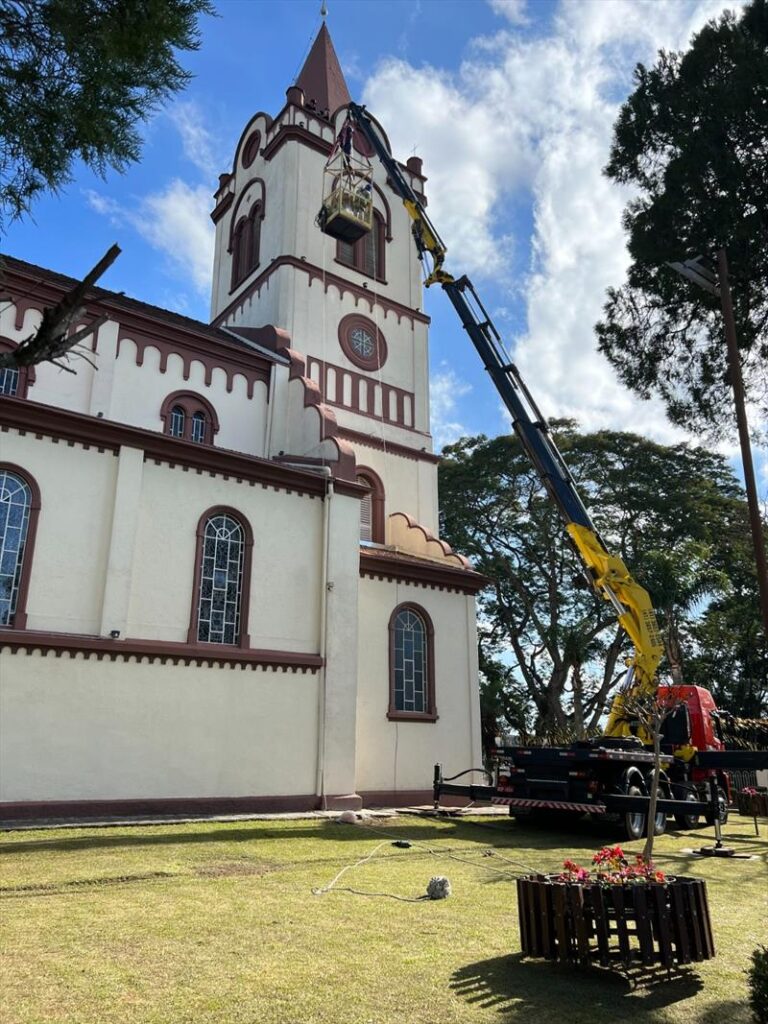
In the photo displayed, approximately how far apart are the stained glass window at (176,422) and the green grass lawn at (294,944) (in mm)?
9829

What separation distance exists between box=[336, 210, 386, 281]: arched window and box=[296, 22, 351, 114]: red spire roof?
4.97m

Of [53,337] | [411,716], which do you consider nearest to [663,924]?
[53,337]

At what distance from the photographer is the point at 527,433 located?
18.0 meters

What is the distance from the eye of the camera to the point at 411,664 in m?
18.1

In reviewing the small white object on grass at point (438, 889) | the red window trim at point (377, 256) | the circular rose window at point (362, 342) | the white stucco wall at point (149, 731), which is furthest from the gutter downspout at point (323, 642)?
the red window trim at point (377, 256)

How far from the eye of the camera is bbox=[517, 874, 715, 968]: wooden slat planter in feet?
16.2

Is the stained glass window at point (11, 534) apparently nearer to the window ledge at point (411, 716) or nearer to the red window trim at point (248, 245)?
the window ledge at point (411, 716)

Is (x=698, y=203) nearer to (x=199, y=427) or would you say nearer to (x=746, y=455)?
(x=746, y=455)

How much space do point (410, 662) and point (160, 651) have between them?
6.53 m

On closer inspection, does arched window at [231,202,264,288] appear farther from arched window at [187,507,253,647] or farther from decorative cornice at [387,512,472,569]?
arched window at [187,507,253,647]

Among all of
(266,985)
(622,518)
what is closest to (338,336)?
(622,518)

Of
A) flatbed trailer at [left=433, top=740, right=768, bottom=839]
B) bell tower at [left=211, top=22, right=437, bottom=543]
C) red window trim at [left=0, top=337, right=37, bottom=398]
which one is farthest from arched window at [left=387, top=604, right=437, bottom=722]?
red window trim at [left=0, top=337, right=37, bottom=398]

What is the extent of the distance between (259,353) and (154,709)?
382 inches

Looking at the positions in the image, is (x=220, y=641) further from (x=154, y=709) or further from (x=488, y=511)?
(x=488, y=511)
